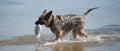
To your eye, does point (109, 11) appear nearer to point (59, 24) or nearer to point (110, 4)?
point (110, 4)

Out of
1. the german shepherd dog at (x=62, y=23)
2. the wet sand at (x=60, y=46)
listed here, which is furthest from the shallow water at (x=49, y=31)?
the german shepherd dog at (x=62, y=23)

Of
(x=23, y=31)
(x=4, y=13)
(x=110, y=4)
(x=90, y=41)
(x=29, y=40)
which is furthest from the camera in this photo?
(x=110, y=4)

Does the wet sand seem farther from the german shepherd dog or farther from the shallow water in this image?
the german shepherd dog

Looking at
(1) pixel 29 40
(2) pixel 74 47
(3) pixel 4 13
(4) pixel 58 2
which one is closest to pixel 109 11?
(4) pixel 58 2

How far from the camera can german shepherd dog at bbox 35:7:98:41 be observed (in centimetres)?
1260

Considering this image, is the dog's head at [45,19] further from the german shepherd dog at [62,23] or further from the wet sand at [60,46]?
the wet sand at [60,46]

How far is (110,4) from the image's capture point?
2080 centimetres

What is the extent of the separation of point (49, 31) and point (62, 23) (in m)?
2.20

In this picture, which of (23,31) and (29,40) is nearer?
(29,40)

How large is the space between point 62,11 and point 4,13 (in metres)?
2.65

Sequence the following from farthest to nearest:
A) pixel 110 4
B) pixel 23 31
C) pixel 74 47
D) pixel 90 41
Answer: pixel 110 4, pixel 23 31, pixel 90 41, pixel 74 47

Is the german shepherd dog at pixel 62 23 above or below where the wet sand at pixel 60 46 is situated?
above

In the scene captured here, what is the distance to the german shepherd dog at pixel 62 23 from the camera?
41.3ft

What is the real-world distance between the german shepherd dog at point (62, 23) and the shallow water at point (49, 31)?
12.8 inches
